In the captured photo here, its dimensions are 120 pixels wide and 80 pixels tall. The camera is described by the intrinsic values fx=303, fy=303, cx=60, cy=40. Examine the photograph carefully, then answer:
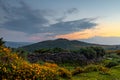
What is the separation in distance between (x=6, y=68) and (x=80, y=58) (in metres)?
20.8

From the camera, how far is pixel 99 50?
4525 cm

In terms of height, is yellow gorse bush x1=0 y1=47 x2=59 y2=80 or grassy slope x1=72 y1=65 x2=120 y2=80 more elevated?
yellow gorse bush x1=0 y1=47 x2=59 y2=80

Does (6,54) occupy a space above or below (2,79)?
above

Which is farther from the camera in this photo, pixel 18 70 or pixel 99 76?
→ pixel 99 76

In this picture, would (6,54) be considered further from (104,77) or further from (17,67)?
(104,77)

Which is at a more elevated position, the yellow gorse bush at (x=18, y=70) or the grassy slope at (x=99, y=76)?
the yellow gorse bush at (x=18, y=70)

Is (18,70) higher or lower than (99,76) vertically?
higher

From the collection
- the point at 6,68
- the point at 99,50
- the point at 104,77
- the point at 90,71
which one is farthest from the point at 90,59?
the point at 6,68

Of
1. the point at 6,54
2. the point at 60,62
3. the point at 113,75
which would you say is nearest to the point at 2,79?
the point at 6,54

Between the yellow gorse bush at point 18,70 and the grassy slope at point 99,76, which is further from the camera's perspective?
the grassy slope at point 99,76

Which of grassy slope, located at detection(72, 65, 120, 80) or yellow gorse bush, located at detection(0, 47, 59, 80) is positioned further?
grassy slope, located at detection(72, 65, 120, 80)

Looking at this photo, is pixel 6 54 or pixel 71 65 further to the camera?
pixel 71 65

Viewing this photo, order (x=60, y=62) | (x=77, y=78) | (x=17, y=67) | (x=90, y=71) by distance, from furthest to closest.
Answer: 1. (x=60, y=62)
2. (x=90, y=71)
3. (x=77, y=78)
4. (x=17, y=67)

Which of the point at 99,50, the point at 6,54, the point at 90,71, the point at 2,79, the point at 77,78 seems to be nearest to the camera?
the point at 2,79
